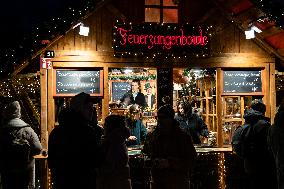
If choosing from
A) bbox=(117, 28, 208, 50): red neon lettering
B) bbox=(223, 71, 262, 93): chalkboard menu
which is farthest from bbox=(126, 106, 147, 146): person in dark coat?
bbox=(223, 71, 262, 93): chalkboard menu

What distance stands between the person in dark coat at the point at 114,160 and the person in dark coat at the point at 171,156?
507 millimetres

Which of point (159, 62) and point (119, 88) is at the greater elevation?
point (159, 62)

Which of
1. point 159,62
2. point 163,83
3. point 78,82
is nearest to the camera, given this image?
point 78,82

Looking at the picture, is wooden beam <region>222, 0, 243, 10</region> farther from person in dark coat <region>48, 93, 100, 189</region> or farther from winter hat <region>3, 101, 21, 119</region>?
person in dark coat <region>48, 93, 100, 189</region>

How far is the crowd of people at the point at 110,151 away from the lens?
537 centimetres

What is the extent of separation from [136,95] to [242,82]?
4786mm

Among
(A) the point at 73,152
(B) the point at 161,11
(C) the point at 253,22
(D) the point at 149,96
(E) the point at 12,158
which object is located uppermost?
(B) the point at 161,11

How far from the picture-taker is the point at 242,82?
1164cm

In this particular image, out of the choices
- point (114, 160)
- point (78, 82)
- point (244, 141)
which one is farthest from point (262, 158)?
point (78, 82)

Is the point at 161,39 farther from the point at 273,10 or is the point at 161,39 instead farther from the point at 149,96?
the point at 149,96

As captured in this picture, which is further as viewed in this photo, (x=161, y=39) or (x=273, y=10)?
(x=161, y=39)

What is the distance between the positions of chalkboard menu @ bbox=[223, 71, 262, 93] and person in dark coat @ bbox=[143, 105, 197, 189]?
5.80 metres

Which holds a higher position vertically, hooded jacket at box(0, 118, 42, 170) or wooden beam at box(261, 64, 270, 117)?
wooden beam at box(261, 64, 270, 117)

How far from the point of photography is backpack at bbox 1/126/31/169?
24.3 ft
